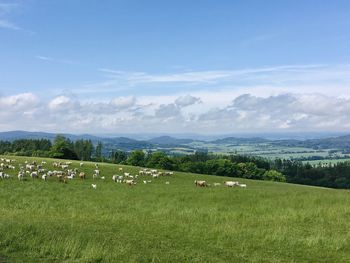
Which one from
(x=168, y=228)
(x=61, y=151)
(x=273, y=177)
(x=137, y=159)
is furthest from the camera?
(x=137, y=159)

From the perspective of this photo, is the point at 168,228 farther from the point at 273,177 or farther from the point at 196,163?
the point at 196,163

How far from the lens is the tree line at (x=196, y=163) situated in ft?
390

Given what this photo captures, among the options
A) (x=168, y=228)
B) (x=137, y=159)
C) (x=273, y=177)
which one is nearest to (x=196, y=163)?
(x=137, y=159)

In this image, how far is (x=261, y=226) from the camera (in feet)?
71.5

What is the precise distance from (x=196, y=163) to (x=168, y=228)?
106 metres

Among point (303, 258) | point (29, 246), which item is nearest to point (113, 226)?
point (29, 246)

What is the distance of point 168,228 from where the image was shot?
68.4ft

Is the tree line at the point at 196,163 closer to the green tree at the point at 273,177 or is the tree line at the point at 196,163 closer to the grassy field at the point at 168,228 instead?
the green tree at the point at 273,177

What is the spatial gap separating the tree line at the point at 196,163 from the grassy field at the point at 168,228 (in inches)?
3272

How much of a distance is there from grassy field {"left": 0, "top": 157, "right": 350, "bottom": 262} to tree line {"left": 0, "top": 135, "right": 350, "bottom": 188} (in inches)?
3272

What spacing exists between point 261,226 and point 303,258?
5798 mm

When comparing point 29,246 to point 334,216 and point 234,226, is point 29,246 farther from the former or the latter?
point 334,216

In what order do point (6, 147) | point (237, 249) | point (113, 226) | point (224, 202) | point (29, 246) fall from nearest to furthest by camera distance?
point (29, 246)
point (237, 249)
point (113, 226)
point (224, 202)
point (6, 147)

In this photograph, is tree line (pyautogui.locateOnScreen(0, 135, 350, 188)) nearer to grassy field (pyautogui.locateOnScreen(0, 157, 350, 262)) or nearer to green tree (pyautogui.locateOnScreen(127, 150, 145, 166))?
green tree (pyautogui.locateOnScreen(127, 150, 145, 166))
